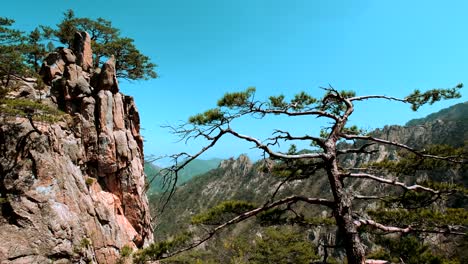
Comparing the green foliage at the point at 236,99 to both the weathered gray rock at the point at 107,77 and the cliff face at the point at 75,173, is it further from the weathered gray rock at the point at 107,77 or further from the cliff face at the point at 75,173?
the weathered gray rock at the point at 107,77

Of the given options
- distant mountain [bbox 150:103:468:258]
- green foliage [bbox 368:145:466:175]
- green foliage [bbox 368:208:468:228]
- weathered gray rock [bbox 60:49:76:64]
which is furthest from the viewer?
distant mountain [bbox 150:103:468:258]

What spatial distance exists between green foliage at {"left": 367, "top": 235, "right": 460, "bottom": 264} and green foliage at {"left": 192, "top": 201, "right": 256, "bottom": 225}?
3.47 meters

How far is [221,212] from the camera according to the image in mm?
6184

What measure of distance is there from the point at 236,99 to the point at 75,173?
53.4ft

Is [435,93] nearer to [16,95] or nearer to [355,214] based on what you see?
[355,214]

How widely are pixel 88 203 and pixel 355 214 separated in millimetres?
17414

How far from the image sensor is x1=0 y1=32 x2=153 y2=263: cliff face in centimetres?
1506

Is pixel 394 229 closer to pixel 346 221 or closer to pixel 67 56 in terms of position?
pixel 346 221

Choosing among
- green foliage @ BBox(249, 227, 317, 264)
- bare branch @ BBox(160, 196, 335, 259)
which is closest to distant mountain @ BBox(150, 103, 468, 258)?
green foliage @ BBox(249, 227, 317, 264)

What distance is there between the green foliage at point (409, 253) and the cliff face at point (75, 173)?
48.4ft

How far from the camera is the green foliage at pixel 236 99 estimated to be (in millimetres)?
6246

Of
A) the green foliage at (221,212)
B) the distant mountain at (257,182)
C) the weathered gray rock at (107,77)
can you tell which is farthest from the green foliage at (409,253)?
the distant mountain at (257,182)

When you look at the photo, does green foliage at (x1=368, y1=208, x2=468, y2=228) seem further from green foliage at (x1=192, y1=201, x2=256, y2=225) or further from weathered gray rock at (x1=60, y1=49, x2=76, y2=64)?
weathered gray rock at (x1=60, y1=49, x2=76, y2=64)

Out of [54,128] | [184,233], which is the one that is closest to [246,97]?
[184,233]
